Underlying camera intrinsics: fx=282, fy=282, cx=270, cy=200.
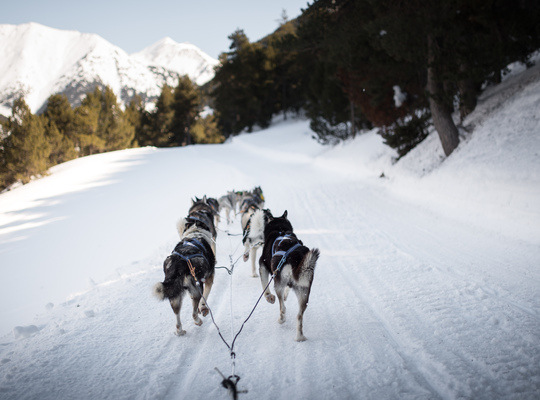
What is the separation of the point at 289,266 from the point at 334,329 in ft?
3.61

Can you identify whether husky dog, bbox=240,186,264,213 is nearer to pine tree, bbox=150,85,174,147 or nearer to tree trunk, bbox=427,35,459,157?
tree trunk, bbox=427,35,459,157

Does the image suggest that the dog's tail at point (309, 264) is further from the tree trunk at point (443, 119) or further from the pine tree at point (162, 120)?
the pine tree at point (162, 120)

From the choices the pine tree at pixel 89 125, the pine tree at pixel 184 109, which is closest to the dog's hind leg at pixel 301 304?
the pine tree at pixel 89 125

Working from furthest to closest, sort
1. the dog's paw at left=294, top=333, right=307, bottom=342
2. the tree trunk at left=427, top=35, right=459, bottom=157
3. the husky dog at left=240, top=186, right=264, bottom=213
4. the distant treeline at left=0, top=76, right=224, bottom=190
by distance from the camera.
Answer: the distant treeline at left=0, top=76, right=224, bottom=190 → the tree trunk at left=427, top=35, right=459, bottom=157 → the husky dog at left=240, top=186, right=264, bottom=213 → the dog's paw at left=294, top=333, right=307, bottom=342


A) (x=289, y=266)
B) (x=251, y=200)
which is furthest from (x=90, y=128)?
(x=289, y=266)

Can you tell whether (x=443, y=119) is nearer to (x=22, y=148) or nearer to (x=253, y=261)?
(x=253, y=261)

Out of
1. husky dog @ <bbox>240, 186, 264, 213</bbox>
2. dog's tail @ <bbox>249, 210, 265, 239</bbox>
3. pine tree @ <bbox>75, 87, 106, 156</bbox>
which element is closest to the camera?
dog's tail @ <bbox>249, 210, 265, 239</bbox>

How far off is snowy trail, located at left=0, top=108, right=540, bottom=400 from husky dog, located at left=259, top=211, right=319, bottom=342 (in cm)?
47

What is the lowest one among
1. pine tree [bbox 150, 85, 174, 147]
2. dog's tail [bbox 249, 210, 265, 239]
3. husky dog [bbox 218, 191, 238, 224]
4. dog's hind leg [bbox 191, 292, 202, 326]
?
dog's hind leg [bbox 191, 292, 202, 326]

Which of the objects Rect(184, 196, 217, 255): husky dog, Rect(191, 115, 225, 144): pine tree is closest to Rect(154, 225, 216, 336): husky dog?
Rect(184, 196, 217, 255): husky dog

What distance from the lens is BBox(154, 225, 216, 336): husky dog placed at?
3.72 m

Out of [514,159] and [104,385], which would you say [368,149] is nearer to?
[514,159]

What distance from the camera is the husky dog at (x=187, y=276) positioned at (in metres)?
3.72

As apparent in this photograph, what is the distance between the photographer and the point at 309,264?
11.5 feet
